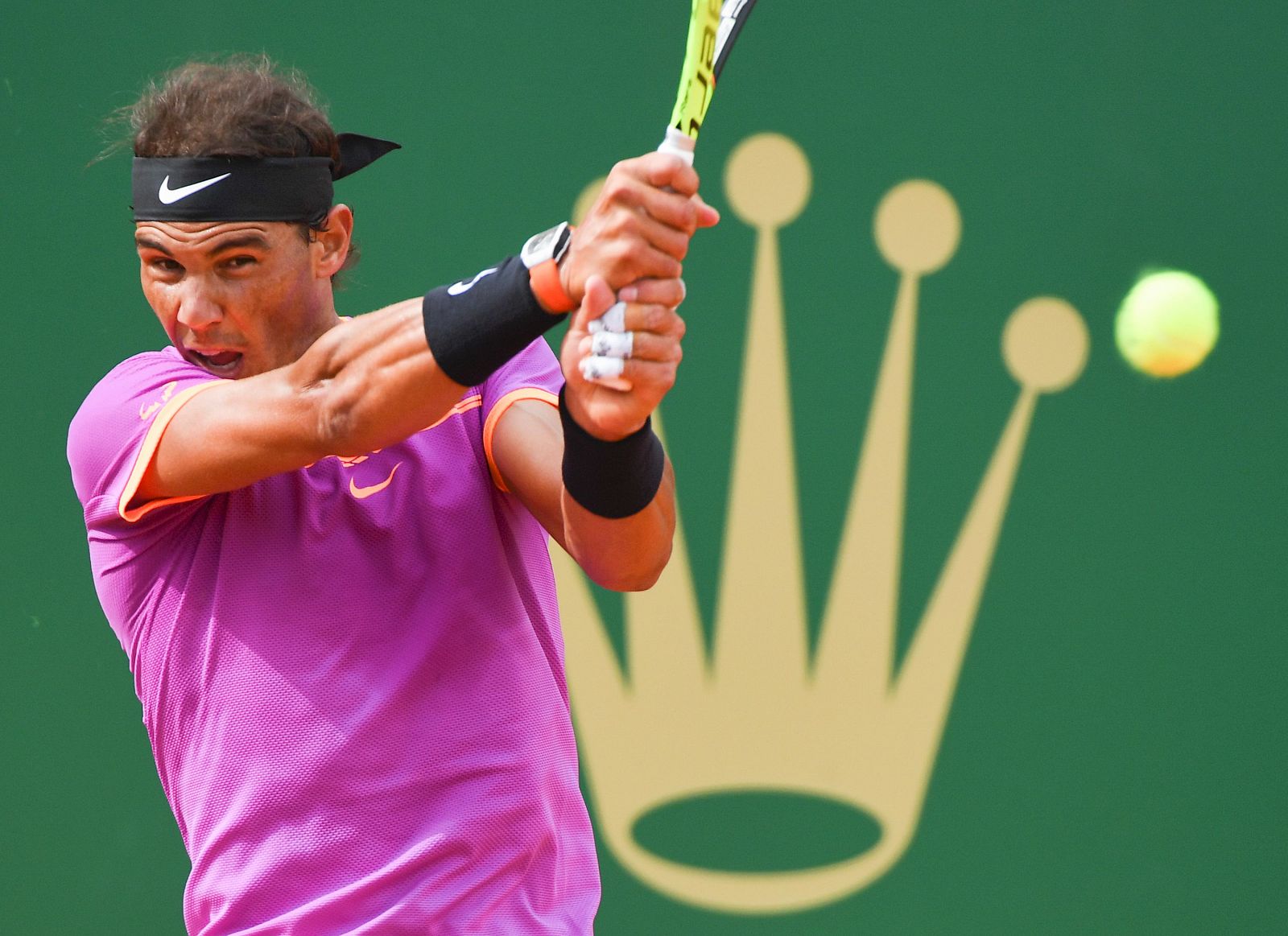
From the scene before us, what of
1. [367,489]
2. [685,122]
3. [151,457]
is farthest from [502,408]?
[685,122]

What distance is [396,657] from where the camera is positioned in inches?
68.6

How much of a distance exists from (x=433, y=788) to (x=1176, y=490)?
6.36ft

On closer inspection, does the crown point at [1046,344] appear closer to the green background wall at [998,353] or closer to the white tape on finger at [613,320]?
the green background wall at [998,353]

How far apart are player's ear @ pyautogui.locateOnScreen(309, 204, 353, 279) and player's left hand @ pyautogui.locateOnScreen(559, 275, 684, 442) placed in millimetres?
586

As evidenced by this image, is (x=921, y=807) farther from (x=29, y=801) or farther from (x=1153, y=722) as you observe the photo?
(x=29, y=801)

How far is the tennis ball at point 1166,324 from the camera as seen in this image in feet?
10.3

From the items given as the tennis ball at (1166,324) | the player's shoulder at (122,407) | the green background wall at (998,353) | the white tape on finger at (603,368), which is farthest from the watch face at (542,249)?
the tennis ball at (1166,324)

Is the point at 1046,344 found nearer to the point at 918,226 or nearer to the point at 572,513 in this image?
the point at 918,226

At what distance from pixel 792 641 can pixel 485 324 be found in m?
1.84

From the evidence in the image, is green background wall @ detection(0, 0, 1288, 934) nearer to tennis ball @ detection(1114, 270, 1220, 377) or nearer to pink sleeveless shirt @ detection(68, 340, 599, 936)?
tennis ball @ detection(1114, 270, 1220, 377)

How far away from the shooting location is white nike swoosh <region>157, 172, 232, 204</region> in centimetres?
181

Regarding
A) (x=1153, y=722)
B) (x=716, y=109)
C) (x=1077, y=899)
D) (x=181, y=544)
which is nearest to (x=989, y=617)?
(x=1153, y=722)

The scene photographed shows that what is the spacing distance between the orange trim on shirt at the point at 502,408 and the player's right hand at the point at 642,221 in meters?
0.46

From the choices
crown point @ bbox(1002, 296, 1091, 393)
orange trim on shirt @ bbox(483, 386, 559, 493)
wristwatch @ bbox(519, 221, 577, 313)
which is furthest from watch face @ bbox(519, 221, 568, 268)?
crown point @ bbox(1002, 296, 1091, 393)
